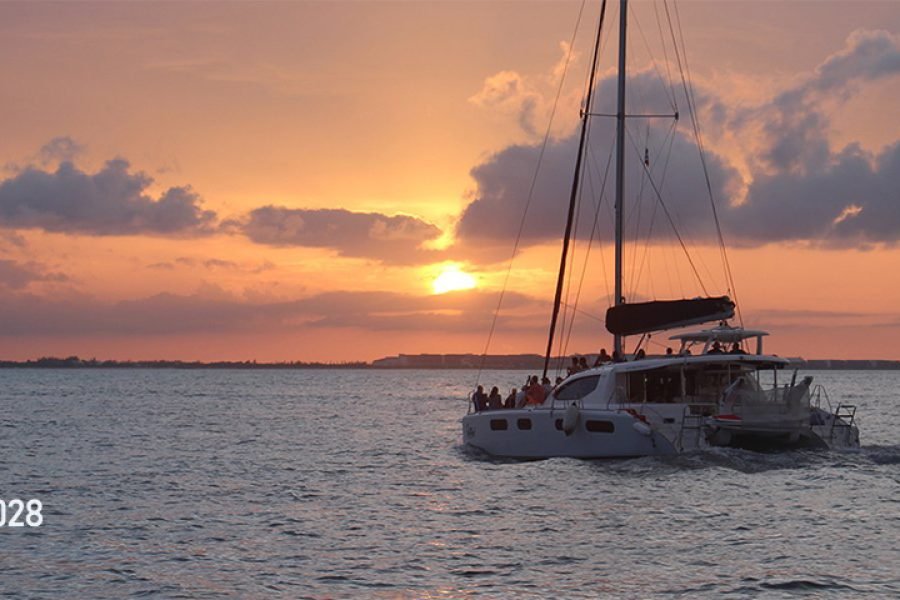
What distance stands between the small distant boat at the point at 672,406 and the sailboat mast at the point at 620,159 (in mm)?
314

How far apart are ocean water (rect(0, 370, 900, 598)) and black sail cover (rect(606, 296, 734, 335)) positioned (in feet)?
14.3

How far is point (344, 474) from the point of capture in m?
38.9

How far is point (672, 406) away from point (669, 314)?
10.5 ft

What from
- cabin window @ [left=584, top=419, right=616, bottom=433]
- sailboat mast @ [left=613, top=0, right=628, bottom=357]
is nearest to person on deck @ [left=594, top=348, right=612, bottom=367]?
sailboat mast @ [left=613, top=0, right=628, bottom=357]

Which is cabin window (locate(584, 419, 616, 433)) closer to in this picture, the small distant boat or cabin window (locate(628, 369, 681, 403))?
the small distant boat

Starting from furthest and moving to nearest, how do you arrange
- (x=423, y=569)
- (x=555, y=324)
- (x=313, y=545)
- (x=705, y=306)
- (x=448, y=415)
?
(x=448, y=415)
(x=555, y=324)
(x=705, y=306)
(x=313, y=545)
(x=423, y=569)

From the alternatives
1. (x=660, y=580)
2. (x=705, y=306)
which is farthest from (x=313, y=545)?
(x=705, y=306)

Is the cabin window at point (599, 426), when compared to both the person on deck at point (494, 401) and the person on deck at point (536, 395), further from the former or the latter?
the person on deck at point (494, 401)

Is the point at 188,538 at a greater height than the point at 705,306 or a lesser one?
lesser

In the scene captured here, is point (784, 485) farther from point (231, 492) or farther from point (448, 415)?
point (448, 415)

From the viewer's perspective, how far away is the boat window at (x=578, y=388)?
1389 inches

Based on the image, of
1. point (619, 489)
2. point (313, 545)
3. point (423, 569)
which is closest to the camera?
point (423, 569)

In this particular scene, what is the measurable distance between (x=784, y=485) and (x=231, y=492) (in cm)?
1544

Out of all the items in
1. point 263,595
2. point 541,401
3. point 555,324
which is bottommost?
point 263,595
